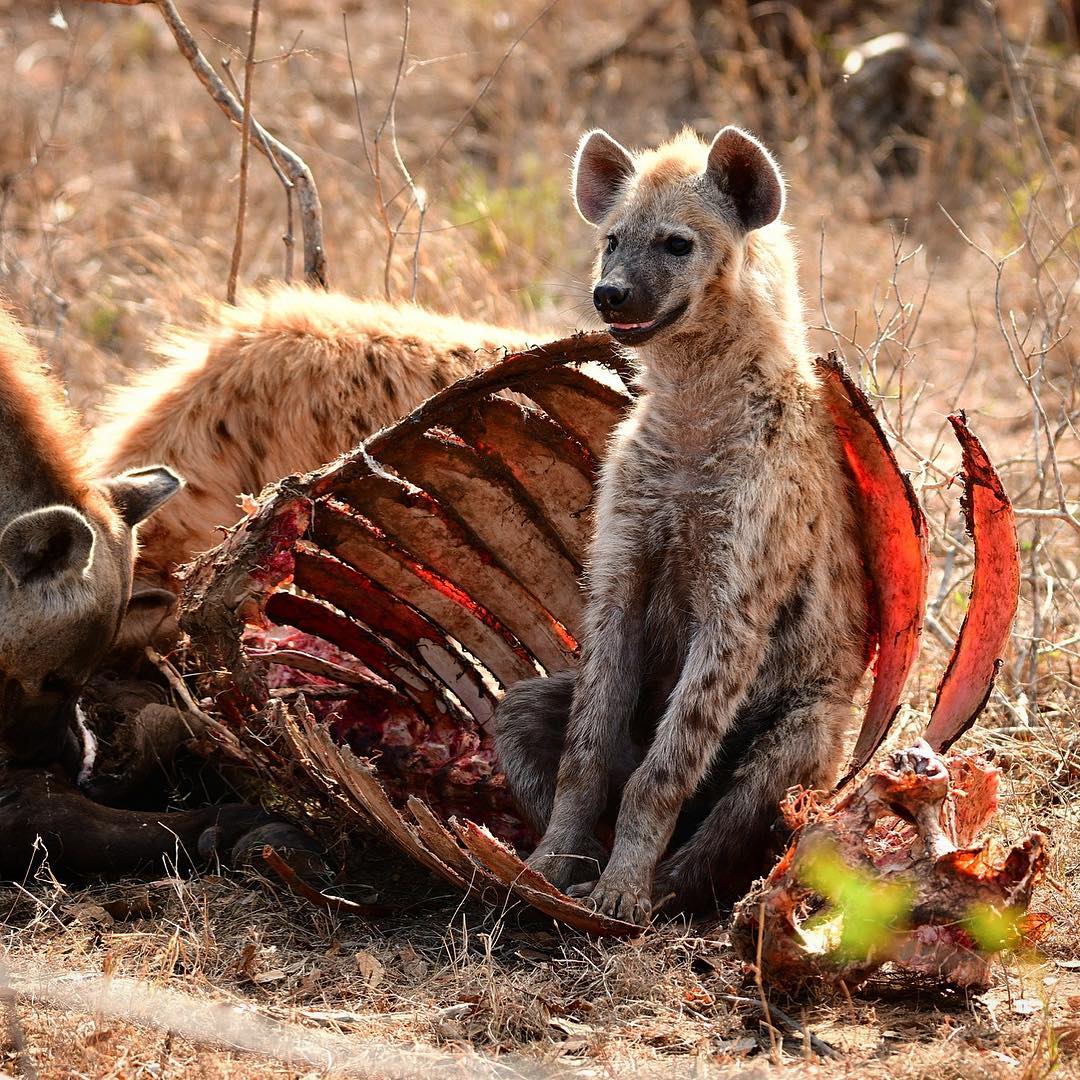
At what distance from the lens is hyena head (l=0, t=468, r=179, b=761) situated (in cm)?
306

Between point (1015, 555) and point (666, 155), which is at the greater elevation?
point (666, 155)

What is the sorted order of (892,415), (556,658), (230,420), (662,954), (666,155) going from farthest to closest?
(892,415) < (230,420) < (556,658) < (666,155) < (662,954)

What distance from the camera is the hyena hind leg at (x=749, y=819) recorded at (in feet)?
9.63

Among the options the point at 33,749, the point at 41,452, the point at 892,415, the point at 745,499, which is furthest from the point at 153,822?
the point at 892,415

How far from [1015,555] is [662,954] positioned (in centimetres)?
108

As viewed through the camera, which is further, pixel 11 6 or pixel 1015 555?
pixel 11 6

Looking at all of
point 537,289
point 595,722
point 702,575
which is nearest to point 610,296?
point 702,575

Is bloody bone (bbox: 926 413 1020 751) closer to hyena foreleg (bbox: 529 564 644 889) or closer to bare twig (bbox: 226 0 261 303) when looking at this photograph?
hyena foreleg (bbox: 529 564 644 889)

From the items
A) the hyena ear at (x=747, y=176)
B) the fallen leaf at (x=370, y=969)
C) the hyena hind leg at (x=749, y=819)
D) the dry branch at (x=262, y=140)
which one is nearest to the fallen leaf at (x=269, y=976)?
the fallen leaf at (x=370, y=969)

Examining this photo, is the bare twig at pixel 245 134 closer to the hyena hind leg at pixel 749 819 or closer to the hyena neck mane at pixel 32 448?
the hyena neck mane at pixel 32 448

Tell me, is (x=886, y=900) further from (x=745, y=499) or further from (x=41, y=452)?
(x=41, y=452)

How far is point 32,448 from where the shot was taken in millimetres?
3273

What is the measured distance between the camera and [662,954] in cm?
271

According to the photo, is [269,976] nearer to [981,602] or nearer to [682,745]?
[682,745]
